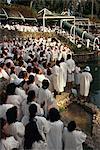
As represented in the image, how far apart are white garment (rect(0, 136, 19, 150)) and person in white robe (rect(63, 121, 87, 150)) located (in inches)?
29.4

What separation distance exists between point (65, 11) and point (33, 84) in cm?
3017

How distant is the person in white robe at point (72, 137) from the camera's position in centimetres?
589

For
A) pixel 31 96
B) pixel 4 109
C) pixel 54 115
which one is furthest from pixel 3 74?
pixel 54 115

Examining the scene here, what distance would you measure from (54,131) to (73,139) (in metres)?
0.29

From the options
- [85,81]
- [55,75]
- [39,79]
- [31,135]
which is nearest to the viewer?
[31,135]

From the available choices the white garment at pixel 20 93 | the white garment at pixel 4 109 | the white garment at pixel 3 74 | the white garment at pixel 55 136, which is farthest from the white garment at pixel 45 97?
the white garment at pixel 55 136

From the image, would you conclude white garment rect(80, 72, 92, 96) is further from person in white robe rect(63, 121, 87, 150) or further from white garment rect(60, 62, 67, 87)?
person in white robe rect(63, 121, 87, 150)

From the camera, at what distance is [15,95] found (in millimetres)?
7113

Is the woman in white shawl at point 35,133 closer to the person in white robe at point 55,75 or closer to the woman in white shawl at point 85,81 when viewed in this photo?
the person in white robe at point 55,75

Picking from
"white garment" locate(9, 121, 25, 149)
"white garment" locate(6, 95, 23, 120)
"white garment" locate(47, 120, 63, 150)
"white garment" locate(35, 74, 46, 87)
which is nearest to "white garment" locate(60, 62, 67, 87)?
"white garment" locate(35, 74, 46, 87)

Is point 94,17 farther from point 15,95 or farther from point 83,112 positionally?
point 15,95

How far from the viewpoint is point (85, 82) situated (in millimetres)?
11398

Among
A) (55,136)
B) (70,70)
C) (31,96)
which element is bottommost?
(70,70)

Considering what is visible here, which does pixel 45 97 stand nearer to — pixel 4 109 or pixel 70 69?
pixel 4 109
